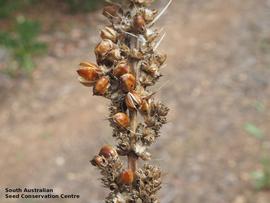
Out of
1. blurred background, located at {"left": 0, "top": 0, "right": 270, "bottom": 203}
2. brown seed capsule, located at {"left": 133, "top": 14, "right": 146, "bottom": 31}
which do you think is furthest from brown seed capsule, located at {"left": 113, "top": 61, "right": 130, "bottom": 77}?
blurred background, located at {"left": 0, "top": 0, "right": 270, "bottom": 203}

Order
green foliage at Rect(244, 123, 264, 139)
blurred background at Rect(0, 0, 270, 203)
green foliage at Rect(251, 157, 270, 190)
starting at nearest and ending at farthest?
green foliage at Rect(251, 157, 270, 190), blurred background at Rect(0, 0, 270, 203), green foliage at Rect(244, 123, 264, 139)

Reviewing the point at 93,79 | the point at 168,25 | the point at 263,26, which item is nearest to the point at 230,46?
the point at 263,26

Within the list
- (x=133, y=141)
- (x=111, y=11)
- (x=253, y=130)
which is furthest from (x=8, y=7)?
(x=133, y=141)

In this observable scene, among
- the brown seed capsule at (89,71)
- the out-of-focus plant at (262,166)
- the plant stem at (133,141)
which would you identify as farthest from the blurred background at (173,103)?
the brown seed capsule at (89,71)

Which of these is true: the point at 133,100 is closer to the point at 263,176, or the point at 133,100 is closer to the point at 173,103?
the point at 263,176

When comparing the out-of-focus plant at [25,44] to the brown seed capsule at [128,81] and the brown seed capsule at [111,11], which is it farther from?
the brown seed capsule at [128,81]

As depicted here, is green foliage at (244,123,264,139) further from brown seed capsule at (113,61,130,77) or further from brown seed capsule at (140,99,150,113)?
brown seed capsule at (113,61,130,77)
